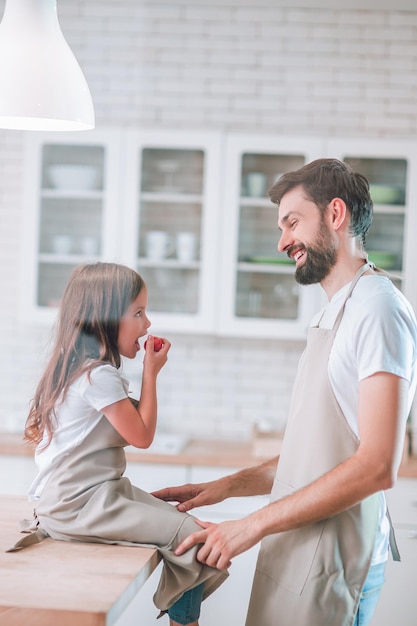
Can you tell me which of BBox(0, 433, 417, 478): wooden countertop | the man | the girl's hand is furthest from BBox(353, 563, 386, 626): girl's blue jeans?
BBox(0, 433, 417, 478): wooden countertop

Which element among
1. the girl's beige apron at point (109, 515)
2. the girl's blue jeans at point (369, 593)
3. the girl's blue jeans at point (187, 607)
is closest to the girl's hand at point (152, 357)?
the girl's beige apron at point (109, 515)

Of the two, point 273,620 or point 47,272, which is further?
point 47,272

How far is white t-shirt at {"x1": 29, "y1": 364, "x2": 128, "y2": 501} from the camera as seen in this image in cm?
144

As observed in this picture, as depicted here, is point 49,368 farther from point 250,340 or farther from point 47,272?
point 250,340

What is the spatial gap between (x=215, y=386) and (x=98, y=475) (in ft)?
5.86

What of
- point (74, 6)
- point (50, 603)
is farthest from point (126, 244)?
point (50, 603)

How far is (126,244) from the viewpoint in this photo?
9.81 ft

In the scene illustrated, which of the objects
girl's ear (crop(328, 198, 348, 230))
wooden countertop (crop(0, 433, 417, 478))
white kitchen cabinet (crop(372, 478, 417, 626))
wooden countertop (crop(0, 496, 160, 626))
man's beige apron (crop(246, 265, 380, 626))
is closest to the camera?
wooden countertop (crop(0, 496, 160, 626))

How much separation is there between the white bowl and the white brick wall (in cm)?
19

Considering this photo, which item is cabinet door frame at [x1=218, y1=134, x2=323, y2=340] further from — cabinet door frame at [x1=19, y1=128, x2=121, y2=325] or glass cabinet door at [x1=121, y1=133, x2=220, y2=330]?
cabinet door frame at [x1=19, y1=128, x2=121, y2=325]

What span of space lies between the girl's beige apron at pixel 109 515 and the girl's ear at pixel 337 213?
570mm

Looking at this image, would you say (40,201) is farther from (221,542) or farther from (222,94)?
(221,542)

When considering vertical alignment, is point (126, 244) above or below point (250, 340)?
above

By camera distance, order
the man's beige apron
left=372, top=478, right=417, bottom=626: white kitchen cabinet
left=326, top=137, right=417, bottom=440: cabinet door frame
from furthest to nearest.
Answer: left=326, top=137, right=417, bottom=440: cabinet door frame, left=372, top=478, right=417, bottom=626: white kitchen cabinet, the man's beige apron
